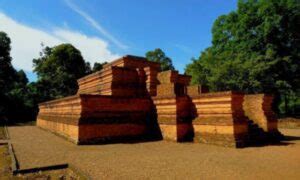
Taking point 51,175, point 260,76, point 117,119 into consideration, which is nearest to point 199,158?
point 51,175

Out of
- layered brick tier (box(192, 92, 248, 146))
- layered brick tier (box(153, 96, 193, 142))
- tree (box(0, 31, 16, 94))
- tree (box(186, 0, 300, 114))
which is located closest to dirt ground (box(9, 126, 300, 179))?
layered brick tier (box(192, 92, 248, 146))

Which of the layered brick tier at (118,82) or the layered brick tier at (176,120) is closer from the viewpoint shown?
the layered brick tier at (176,120)

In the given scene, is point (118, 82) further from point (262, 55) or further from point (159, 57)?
point (159, 57)

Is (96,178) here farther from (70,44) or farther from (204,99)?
(70,44)

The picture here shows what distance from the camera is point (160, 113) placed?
12.4 meters

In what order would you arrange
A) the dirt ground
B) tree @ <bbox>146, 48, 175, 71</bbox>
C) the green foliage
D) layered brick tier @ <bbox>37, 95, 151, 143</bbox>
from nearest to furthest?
1. the dirt ground
2. layered brick tier @ <bbox>37, 95, 151, 143</bbox>
3. the green foliage
4. tree @ <bbox>146, 48, 175, 71</bbox>

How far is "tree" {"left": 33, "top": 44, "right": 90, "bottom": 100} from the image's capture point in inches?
1561

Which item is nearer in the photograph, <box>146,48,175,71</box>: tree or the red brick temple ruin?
the red brick temple ruin

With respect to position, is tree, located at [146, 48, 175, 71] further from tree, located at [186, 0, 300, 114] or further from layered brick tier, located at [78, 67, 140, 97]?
layered brick tier, located at [78, 67, 140, 97]

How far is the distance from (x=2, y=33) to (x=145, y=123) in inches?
1412

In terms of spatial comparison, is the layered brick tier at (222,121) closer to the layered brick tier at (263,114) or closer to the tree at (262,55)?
the layered brick tier at (263,114)

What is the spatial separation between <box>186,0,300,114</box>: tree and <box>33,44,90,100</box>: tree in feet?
68.6

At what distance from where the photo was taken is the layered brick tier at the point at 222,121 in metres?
9.33

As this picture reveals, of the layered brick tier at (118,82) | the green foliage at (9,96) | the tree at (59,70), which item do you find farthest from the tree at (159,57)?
the layered brick tier at (118,82)
